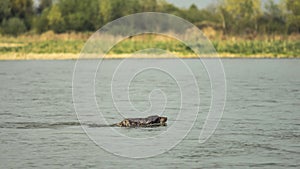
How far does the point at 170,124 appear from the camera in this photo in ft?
74.1

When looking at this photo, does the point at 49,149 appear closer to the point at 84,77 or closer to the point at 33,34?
the point at 84,77

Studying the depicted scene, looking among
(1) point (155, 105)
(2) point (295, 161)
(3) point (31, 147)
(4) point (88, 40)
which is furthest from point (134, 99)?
(4) point (88, 40)

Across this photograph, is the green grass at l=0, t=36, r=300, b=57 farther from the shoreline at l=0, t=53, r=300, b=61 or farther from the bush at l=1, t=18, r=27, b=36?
the bush at l=1, t=18, r=27, b=36

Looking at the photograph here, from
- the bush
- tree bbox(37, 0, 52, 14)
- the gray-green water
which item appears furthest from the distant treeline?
the gray-green water

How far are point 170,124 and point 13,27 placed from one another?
5994 cm

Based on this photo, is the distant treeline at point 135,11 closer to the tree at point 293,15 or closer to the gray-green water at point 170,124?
the tree at point 293,15

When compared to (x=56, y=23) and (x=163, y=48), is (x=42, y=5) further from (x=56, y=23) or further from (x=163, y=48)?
(x=163, y=48)

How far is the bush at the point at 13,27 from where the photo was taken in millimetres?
79219

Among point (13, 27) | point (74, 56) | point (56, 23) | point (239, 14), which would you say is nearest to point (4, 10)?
point (13, 27)

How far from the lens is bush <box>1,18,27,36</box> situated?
7922cm

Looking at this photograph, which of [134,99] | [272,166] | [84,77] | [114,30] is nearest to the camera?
[272,166]

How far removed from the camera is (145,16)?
83688mm

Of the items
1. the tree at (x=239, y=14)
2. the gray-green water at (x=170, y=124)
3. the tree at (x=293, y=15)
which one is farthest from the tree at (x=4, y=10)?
the gray-green water at (x=170, y=124)

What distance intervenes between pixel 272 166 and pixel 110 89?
66.6ft
